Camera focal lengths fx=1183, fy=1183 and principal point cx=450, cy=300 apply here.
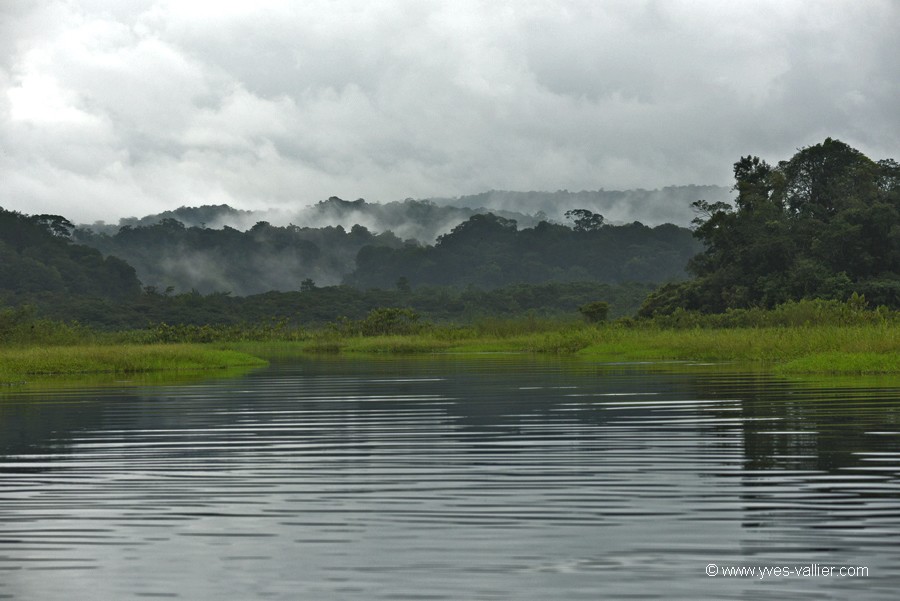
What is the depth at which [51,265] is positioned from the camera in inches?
5738

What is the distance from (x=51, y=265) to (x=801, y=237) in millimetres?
100339

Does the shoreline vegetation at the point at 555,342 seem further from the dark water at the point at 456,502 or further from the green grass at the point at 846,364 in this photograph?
the dark water at the point at 456,502

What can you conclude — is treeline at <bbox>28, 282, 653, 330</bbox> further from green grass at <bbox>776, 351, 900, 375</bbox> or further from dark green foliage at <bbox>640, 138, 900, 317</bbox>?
green grass at <bbox>776, 351, 900, 375</bbox>

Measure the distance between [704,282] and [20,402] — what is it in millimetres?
59408

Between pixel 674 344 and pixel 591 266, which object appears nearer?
pixel 674 344

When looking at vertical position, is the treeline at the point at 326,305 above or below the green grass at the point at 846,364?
above

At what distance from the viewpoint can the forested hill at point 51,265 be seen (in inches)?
5443

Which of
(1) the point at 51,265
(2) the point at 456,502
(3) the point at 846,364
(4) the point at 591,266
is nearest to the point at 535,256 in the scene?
(4) the point at 591,266

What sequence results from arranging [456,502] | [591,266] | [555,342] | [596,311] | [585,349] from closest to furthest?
[456,502]
[585,349]
[555,342]
[596,311]
[591,266]

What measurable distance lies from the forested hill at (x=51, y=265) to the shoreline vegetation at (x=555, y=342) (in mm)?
66059

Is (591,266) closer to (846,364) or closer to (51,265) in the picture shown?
(51,265)

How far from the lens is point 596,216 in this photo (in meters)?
200

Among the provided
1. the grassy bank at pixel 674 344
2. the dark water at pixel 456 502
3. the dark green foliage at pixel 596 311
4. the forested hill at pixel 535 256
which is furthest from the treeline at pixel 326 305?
the dark water at pixel 456 502

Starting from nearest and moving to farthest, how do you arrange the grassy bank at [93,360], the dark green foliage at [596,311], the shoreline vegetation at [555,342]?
the shoreline vegetation at [555,342] → the grassy bank at [93,360] → the dark green foliage at [596,311]
